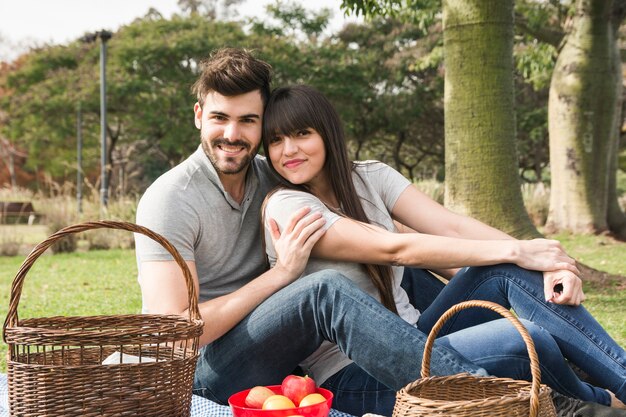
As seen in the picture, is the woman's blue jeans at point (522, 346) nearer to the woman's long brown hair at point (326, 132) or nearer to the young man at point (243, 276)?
the young man at point (243, 276)

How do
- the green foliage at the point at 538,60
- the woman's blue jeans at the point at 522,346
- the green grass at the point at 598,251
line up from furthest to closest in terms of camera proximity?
1. the green foliage at the point at 538,60
2. the green grass at the point at 598,251
3. the woman's blue jeans at the point at 522,346

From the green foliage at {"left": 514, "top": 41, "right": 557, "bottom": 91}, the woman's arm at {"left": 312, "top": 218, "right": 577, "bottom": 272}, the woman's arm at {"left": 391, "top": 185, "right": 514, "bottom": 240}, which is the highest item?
the green foliage at {"left": 514, "top": 41, "right": 557, "bottom": 91}

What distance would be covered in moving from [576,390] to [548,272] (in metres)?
0.43

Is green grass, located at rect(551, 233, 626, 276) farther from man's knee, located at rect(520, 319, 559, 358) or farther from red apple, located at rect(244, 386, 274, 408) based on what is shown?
red apple, located at rect(244, 386, 274, 408)

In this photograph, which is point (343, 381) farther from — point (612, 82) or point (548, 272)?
point (612, 82)

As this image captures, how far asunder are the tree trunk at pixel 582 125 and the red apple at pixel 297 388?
9.36 m

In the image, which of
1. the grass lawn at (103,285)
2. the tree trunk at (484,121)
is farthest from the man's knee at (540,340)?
the tree trunk at (484,121)

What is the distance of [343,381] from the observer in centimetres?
283

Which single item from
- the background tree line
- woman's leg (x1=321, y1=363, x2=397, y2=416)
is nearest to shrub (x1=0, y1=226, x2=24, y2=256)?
the background tree line

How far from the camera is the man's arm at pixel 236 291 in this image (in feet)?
8.88

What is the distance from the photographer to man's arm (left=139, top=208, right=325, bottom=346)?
2707 mm

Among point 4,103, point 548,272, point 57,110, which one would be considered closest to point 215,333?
point 548,272

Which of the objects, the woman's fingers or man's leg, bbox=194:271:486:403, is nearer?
man's leg, bbox=194:271:486:403

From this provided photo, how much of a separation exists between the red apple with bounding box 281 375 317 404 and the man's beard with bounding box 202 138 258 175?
0.93m
